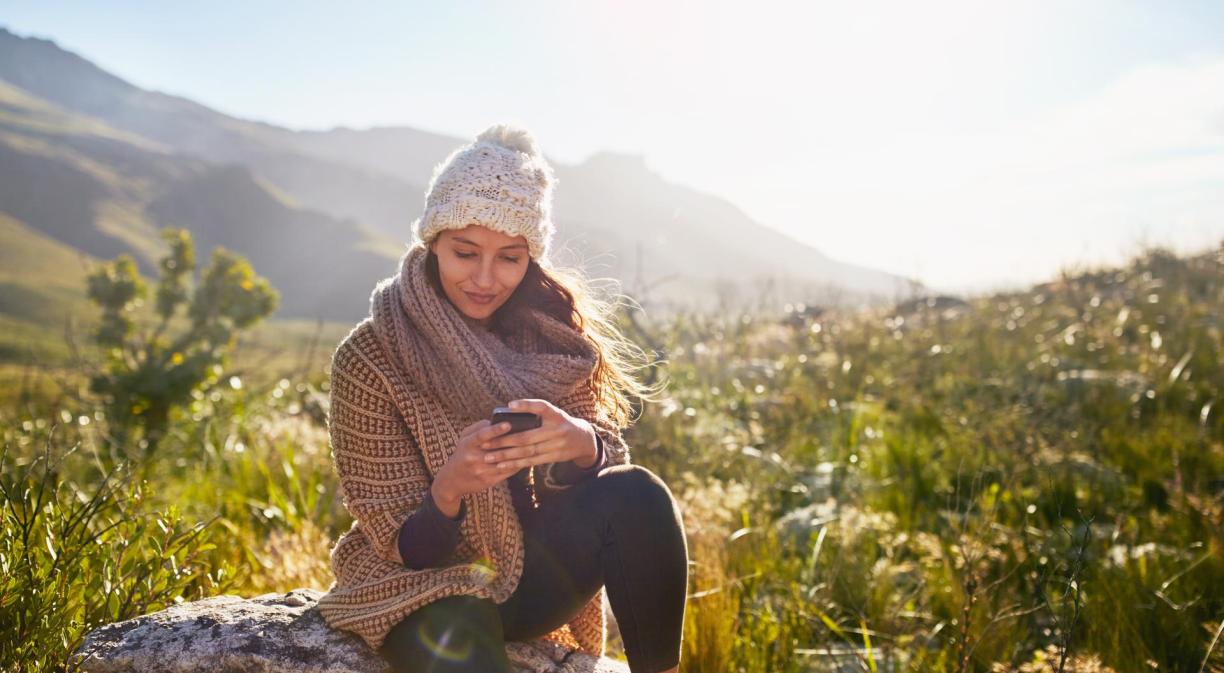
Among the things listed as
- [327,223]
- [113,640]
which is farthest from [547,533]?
[327,223]

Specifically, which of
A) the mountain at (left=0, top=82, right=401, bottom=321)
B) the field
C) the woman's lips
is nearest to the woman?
the woman's lips

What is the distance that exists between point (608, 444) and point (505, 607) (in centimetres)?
60

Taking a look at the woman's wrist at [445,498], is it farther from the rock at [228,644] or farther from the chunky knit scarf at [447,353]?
the rock at [228,644]

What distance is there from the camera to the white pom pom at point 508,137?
2.51 metres

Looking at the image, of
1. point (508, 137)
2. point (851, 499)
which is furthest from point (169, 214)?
point (508, 137)

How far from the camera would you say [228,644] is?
200 cm

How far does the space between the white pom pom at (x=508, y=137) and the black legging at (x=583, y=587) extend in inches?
43.4

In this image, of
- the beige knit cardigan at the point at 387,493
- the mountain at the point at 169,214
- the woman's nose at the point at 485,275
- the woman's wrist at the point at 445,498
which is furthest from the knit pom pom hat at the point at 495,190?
the mountain at the point at 169,214

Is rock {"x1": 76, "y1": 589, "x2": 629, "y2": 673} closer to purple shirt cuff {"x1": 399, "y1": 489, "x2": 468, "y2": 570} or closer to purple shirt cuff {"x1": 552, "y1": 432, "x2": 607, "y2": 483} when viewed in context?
purple shirt cuff {"x1": 399, "y1": 489, "x2": 468, "y2": 570}

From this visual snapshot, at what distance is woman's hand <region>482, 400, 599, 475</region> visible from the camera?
187cm

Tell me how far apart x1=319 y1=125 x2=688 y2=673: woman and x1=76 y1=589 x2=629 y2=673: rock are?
0.06 m

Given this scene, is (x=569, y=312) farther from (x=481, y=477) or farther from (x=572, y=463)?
(x=481, y=477)

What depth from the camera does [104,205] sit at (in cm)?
15900

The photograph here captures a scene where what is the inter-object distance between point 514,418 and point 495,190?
2.60ft
